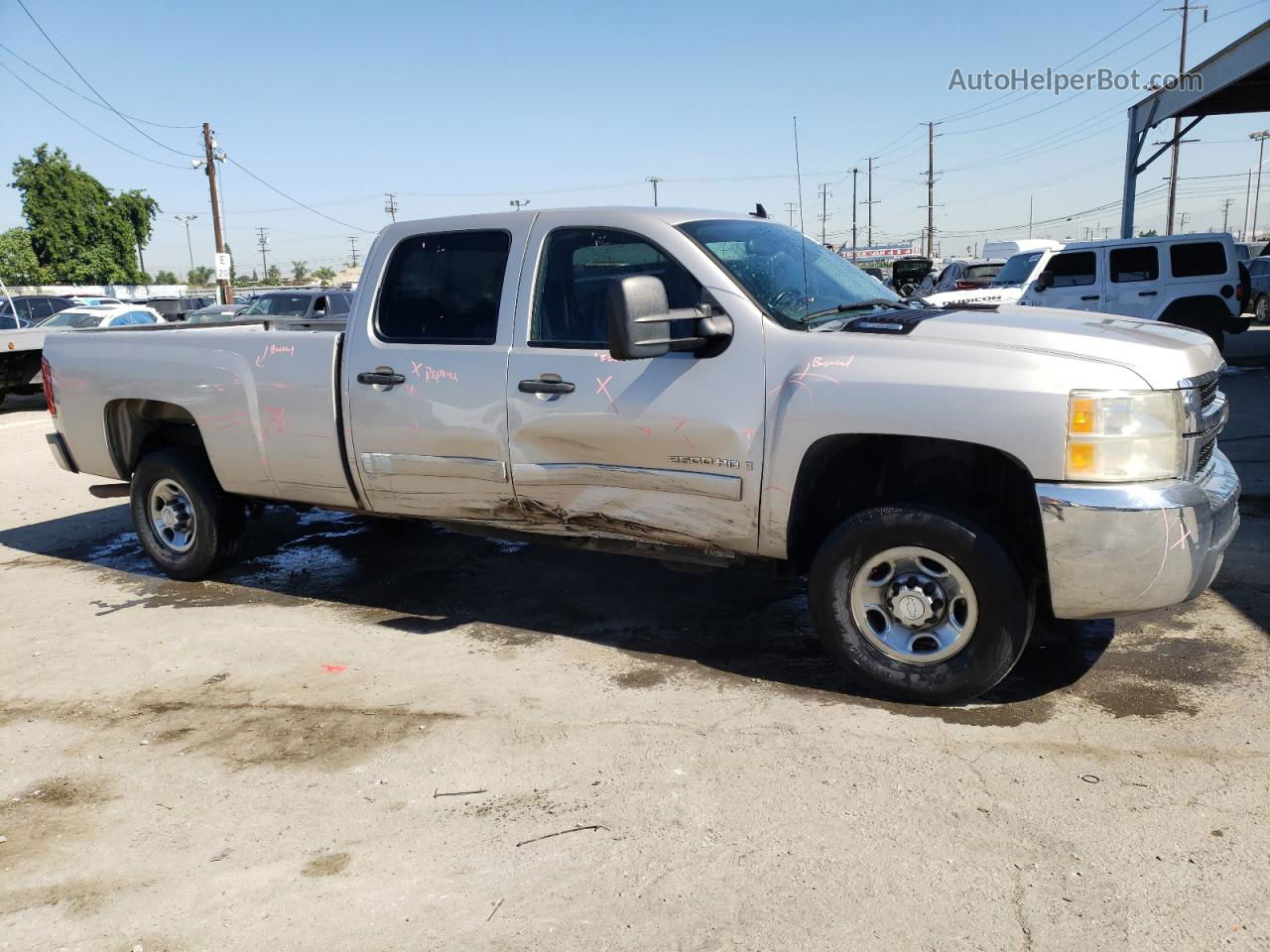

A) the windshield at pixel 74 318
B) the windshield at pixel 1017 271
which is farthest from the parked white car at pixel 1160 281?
the windshield at pixel 74 318

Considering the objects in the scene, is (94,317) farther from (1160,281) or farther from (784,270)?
(784,270)

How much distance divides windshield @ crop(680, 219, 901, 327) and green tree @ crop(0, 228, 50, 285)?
6608 cm

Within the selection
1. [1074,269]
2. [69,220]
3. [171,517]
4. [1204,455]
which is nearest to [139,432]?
[171,517]

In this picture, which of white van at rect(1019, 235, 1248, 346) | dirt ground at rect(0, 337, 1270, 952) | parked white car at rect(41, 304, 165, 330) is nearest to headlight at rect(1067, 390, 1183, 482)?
dirt ground at rect(0, 337, 1270, 952)

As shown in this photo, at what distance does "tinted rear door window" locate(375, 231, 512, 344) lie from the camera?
15.4 feet

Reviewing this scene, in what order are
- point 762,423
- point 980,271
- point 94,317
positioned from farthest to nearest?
1. point 980,271
2. point 94,317
3. point 762,423

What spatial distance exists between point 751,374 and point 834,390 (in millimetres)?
362

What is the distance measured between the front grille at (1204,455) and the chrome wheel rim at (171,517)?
5.30m

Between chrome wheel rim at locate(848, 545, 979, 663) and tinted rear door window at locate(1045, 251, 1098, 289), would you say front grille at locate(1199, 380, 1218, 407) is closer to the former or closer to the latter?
chrome wheel rim at locate(848, 545, 979, 663)

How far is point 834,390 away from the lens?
3.78 meters

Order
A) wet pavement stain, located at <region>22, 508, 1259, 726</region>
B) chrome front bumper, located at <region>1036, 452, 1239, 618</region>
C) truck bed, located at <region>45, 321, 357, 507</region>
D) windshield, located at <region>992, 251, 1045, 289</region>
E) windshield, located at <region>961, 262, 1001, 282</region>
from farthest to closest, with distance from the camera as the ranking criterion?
windshield, located at <region>961, 262, 1001, 282</region> → windshield, located at <region>992, 251, 1045, 289</region> → truck bed, located at <region>45, 321, 357, 507</region> → wet pavement stain, located at <region>22, 508, 1259, 726</region> → chrome front bumper, located at <region>1036, 452, 1239, 618</region>

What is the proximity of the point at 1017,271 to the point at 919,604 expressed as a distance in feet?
49.1

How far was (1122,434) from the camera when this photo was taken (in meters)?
3.42

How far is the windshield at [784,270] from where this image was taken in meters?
4.20
